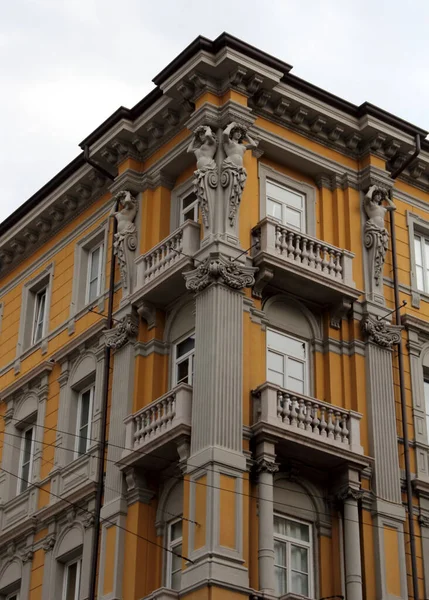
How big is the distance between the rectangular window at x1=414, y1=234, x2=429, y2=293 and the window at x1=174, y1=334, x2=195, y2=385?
7.41 m

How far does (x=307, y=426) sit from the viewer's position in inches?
1214

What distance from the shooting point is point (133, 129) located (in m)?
36.1

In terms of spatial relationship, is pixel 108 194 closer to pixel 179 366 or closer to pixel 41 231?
pixel 41 231

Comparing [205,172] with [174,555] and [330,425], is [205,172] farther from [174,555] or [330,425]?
[174,555]

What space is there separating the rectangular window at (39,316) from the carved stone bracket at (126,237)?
16.9ft

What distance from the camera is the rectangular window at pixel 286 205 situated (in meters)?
34.7

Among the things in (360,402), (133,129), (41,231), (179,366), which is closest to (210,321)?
(179,366)

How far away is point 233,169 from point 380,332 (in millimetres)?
5547

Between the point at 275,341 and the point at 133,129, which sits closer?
the point at 275,341

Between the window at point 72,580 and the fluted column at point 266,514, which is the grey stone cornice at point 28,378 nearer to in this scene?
the window at point 72,580

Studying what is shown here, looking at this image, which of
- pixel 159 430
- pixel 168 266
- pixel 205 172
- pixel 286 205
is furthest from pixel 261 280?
pixel 159 430

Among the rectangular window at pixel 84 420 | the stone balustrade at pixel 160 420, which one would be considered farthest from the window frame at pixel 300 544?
the rectangular window at pixel 84 420

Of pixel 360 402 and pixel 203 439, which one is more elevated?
pixel 360 402

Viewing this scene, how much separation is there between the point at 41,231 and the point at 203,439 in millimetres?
13024
